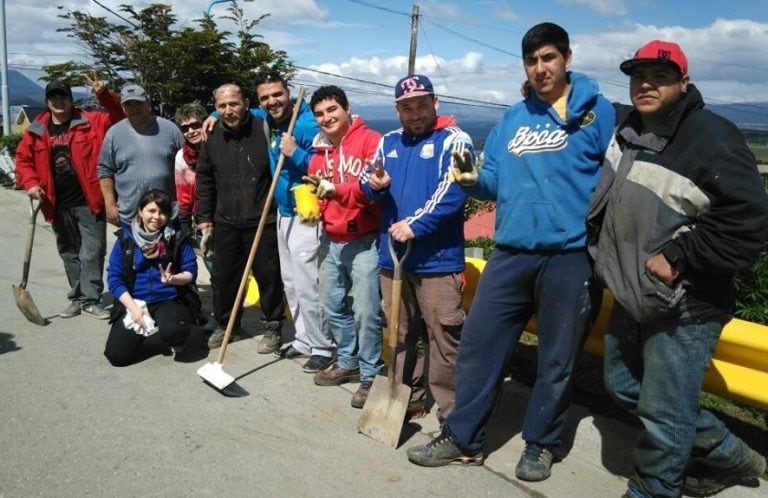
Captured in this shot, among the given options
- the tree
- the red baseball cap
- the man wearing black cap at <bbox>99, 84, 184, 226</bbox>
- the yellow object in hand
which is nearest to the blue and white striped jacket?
the yellow object in hand

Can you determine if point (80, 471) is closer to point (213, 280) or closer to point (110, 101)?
point (213, 280)

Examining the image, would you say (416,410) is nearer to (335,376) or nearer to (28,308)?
(335,376)

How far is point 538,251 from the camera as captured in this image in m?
2.89

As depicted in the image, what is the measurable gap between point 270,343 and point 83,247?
2314 mm

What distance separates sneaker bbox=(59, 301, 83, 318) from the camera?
565 cm

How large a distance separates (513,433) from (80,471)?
→ 2331mm

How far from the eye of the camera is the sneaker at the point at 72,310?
5.65 m

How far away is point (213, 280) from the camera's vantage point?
485cm

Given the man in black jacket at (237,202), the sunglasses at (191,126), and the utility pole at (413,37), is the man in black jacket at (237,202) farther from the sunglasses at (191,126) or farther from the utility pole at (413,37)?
the utility pole at (413,37)

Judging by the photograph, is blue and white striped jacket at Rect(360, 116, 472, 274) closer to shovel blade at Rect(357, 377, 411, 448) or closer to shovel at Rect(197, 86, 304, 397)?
shovel blade at Rect(357, 377, 411, 448)

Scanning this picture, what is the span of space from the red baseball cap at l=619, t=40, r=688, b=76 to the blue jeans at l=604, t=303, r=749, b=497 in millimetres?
1066

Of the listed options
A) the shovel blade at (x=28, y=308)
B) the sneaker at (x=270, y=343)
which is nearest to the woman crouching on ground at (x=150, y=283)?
the sneaker at (x=270, y=343)

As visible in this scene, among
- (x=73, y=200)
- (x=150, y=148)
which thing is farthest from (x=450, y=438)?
(x=73, y=200)

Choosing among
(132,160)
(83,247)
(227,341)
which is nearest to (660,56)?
(227,341)
